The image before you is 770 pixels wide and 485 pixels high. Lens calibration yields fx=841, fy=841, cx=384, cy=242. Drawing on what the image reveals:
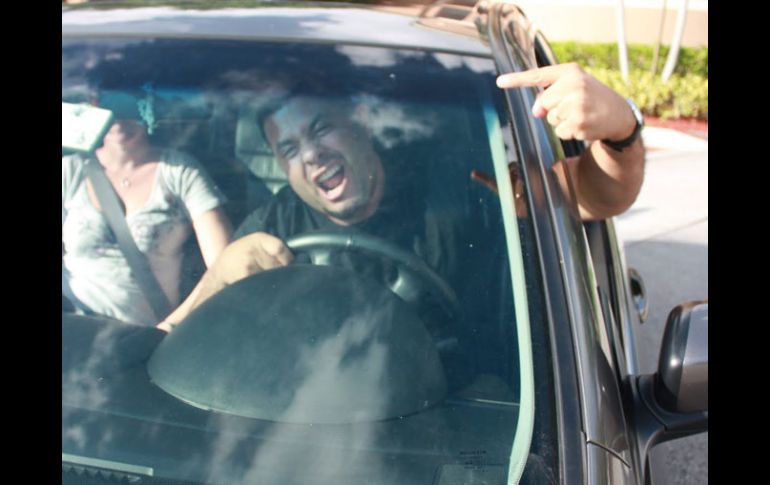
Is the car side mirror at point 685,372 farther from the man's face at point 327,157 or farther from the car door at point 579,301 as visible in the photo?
the man's face at point 327,157

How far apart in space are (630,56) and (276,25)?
1142cm

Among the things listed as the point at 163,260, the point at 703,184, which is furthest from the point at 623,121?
the point at 703,184

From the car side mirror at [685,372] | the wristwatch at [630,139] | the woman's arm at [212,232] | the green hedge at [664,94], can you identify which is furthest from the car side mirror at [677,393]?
the green hedge at [664,94]

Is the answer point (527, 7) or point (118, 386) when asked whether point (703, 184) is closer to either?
point (527, 7)

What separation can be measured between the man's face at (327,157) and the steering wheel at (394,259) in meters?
0.05

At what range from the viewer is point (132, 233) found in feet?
5.82

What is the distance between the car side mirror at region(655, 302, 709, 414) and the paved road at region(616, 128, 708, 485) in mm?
290

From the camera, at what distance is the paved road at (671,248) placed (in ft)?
10.9

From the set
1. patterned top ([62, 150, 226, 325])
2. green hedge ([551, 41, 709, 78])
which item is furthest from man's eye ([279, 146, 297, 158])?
green hedge ([551, 41, 709, 78])

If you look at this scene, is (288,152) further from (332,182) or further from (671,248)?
(671,248)

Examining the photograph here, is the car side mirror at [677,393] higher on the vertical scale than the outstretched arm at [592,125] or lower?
lower
